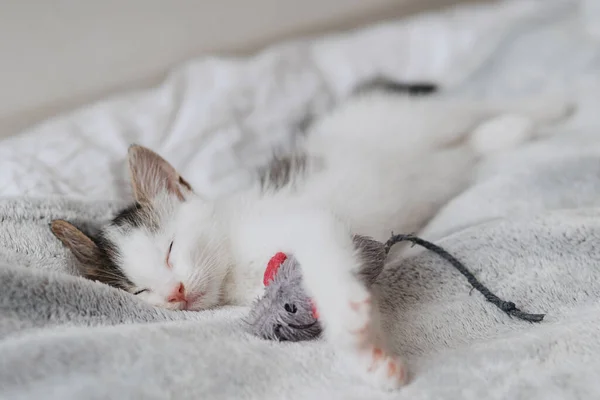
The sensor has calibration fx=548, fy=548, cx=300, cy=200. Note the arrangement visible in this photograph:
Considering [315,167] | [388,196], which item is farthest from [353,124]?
[388,196]

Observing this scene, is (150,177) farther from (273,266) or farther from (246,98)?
(246,98)

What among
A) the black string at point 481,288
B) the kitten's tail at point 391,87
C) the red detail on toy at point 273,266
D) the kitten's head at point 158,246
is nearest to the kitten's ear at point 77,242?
the kitten's head at point 158,246

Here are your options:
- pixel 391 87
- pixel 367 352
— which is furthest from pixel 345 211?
pixel 391 87

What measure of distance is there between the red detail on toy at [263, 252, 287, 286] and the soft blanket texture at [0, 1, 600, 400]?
0.08m

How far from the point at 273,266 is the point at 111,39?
1.21 m

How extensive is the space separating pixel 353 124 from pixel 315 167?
257mm

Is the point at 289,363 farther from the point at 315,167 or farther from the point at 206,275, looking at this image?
the point at 315,167

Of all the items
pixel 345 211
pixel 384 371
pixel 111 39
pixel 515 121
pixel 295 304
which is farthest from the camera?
pixel 111 39

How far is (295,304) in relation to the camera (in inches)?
34.8

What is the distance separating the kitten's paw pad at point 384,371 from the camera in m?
0.75

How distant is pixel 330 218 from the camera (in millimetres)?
1001

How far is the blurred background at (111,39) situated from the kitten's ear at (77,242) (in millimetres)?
765

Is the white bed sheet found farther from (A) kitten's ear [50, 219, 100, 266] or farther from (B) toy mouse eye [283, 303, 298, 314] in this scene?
(B) toy mouse eye [283, 303, 298, 314]

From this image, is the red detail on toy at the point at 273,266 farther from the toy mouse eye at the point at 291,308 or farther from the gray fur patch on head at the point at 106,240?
the gray fur patch on head at the point at 106,240
